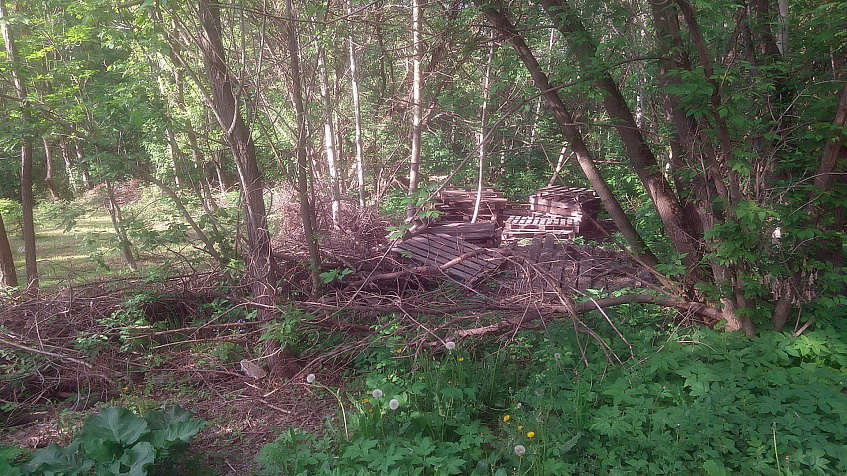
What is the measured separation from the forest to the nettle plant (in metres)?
0.02

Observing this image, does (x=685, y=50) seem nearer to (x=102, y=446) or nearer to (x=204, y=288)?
(x=102, y=446)

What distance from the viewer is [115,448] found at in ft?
10.6

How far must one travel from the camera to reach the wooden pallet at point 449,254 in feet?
21.7

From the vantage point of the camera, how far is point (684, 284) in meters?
4.90

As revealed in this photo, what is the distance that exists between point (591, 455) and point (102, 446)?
10.2 feet

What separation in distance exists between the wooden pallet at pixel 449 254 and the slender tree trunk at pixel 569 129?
1.52 meters

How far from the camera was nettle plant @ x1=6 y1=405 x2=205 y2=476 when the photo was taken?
3102mm

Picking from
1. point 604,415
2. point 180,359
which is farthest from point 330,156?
point 604,415

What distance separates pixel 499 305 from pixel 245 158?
9.47ft

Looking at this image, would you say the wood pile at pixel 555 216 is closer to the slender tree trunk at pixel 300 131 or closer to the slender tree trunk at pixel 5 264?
the slender tree trunk at pixel 300 131

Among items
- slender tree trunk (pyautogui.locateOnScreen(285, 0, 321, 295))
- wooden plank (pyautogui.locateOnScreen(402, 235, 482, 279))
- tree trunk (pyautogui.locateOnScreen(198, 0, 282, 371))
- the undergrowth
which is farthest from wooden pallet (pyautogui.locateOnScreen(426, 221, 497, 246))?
the undergrowth

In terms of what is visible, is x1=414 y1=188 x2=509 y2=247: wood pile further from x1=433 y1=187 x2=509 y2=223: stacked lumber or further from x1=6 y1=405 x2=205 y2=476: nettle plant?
x1=6 y1=405 x2=205 y2=476: nettle plant

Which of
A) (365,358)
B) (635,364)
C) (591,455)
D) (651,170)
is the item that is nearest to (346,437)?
(365,358)

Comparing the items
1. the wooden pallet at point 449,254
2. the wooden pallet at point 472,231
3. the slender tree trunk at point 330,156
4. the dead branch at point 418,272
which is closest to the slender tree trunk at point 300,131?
the dead branch at point 418,272
